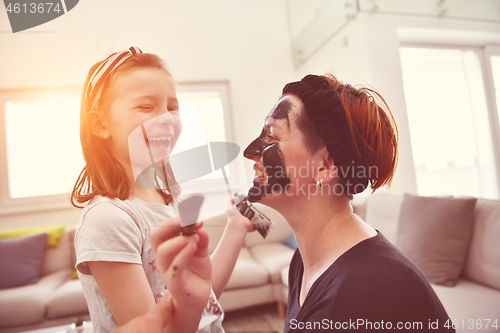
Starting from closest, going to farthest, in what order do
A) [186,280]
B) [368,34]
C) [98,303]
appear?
[186,280] < [98,303] < [368,34]

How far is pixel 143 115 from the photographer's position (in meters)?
0.39

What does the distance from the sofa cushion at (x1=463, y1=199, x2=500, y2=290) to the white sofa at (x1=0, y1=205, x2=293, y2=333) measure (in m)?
0.93

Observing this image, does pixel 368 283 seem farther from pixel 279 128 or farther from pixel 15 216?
pixel 15 216

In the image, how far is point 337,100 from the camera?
0.59m

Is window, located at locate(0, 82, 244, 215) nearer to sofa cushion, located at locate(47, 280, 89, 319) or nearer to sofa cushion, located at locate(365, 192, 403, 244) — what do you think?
sofa cushion, located at locate(47, 280, 89, 319)

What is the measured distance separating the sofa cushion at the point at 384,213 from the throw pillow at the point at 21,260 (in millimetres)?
2475

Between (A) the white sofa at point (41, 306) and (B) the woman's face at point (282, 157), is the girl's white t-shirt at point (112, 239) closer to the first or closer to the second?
(B) the woman's face at point (282, 157)

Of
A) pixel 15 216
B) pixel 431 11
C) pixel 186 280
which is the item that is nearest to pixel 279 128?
pixel 186 280

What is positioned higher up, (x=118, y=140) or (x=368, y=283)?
(x=118, y=140)

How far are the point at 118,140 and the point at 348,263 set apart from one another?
0.46 meters

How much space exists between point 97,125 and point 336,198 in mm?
505

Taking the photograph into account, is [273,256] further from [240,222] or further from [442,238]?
[240,222]

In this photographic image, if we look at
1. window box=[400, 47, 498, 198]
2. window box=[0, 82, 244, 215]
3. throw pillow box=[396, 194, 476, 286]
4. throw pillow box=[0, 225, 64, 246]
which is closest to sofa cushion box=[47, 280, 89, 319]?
throw pillow box=[0, 225, 64, 246]

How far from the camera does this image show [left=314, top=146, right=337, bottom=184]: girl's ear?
64 cm
